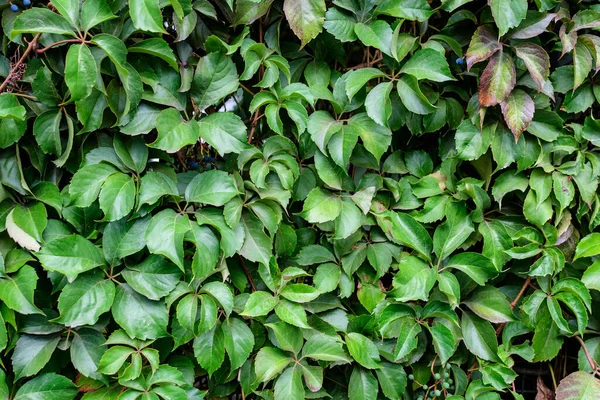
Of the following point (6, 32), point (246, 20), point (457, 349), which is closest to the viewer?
point (6, 32)

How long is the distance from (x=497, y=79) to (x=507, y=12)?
0.16 m

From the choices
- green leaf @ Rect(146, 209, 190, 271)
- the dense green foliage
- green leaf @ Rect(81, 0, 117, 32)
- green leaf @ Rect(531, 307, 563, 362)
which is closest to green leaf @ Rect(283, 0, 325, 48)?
the dense green foliage

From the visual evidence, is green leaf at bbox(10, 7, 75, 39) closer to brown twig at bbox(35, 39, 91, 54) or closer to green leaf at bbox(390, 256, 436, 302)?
brown twig at bbox(35, 39, 91, 54)

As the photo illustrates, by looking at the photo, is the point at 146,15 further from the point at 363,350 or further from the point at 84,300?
the point at 363,350

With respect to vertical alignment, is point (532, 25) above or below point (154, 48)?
below

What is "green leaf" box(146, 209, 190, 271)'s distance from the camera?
114cm

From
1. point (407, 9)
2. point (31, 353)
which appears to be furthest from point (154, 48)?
point (31, 353)

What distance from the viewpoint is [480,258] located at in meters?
1.35

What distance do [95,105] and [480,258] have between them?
1.02 meters

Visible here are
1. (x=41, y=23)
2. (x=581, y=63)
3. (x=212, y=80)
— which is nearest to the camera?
(x=41, y=23)

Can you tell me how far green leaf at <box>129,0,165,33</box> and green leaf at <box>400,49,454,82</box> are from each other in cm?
62

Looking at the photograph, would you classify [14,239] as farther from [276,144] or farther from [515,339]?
[515,339]

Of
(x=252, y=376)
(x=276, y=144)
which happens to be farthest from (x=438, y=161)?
(x=252, y=376)

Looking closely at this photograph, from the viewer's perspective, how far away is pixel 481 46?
1325 millimetres
